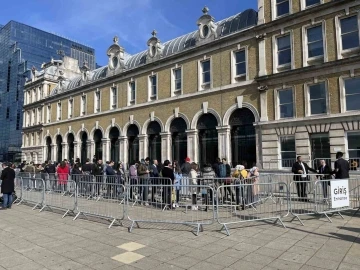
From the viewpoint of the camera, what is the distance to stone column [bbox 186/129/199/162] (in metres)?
21.9

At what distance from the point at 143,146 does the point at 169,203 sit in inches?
672

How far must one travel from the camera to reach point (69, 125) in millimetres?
34938

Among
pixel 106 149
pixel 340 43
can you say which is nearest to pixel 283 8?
pixel 340 43

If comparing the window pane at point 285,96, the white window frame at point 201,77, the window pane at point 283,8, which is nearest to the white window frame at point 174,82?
the white window frame at point 201,77

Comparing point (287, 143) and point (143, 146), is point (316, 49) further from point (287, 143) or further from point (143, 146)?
point (143, 146)

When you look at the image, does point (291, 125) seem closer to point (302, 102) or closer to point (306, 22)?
point (302, 102)

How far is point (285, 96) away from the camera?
17844mm

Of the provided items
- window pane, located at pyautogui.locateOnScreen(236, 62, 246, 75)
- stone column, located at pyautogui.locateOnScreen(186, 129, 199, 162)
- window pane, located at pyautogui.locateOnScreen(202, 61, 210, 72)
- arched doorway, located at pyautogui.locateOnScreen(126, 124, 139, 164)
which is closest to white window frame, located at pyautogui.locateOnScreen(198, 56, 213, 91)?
window pane, located at pyautogui.locateOnScreen(202, 61, 210, 72)

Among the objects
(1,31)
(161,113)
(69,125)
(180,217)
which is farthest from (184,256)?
(1,31)

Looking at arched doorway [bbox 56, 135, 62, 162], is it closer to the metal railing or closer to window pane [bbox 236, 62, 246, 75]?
window pane [bbox 236, 62, 246, 75]

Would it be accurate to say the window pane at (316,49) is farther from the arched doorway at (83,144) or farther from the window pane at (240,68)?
the arched doorway at (83,144)

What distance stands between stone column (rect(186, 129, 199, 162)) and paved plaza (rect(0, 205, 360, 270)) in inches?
540

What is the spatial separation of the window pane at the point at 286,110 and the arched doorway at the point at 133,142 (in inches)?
547

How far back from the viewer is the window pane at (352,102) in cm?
1533
